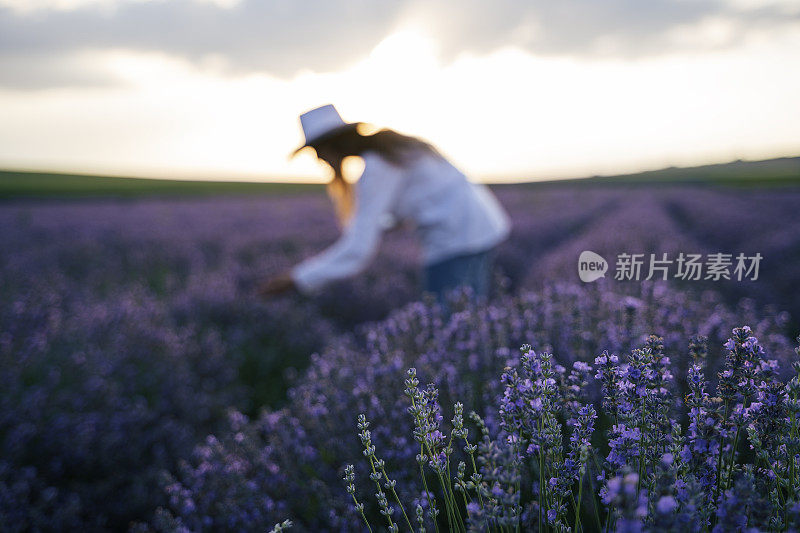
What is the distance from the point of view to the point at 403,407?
1707 millimetres

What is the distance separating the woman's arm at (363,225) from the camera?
2.76 metres

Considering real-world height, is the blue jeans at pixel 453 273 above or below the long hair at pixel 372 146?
below

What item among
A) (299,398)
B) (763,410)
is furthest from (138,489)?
(763,410)

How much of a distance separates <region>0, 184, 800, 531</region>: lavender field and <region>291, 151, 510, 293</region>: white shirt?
0.45 m

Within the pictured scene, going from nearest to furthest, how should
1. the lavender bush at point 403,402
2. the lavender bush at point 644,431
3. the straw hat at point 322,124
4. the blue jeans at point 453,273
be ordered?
the lavender bush at point 644,431
the lavender bush at point 403,402
the straw hat at point 322,124
the blue jeans at point 453,273

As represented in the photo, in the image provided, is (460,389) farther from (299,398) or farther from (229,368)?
(229,368)

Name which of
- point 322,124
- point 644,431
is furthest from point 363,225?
point 644,431

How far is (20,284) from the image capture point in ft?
16.8

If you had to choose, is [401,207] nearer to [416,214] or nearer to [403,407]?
[416,214]

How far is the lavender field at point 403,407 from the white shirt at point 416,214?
1.46 ft

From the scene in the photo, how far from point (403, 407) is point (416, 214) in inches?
61.5

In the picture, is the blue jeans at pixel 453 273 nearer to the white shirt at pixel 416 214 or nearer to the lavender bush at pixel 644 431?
the white shirt at pixel 416 214

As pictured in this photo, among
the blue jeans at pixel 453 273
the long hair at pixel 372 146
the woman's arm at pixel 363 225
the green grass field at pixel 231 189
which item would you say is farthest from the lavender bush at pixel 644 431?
the green grass field at pixel 231 189

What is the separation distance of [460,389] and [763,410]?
93 centimetres
